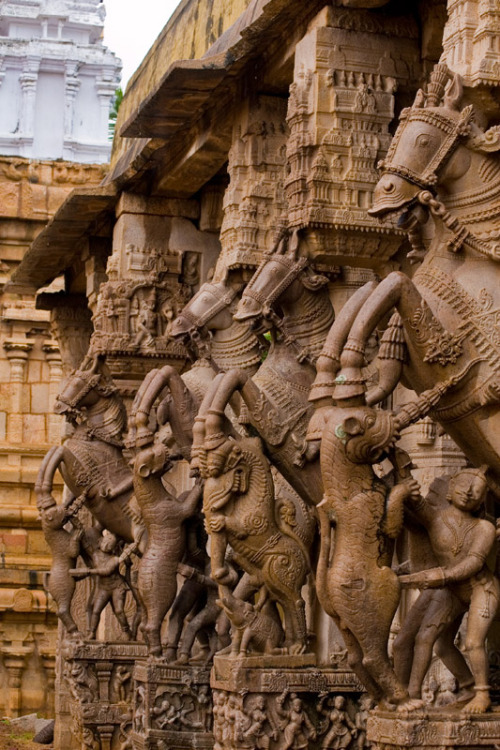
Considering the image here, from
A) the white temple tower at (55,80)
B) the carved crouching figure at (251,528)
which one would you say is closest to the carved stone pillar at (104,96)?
the white temple tower at (55,80)

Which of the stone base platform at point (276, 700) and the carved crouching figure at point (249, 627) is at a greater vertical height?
the carved crouching figure at point (249, 627)

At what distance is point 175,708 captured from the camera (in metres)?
12.0

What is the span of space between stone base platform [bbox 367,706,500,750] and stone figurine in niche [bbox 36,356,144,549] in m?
6.38

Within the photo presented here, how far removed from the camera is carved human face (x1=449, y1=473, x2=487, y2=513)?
8.27 m

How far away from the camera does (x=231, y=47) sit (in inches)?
458

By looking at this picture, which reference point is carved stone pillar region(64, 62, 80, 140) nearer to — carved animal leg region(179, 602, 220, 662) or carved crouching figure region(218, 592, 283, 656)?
carved animal leg region(179, 602, 220, 662)

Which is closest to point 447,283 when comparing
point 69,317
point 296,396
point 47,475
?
point 296,396

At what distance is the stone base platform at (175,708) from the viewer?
39.1 ft

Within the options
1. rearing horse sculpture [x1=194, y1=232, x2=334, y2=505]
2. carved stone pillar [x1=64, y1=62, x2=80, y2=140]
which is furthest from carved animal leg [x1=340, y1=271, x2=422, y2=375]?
carved stone pillar [x1=64, y1=62, x2=80, y2=140]

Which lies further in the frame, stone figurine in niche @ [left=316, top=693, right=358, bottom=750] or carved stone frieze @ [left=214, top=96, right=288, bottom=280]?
carved stone frieze @ [left=214, top=96, right=288, bottom=280]

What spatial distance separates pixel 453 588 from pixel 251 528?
186 centimetres

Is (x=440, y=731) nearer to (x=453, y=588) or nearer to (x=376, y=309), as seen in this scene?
(x=453, y=588)

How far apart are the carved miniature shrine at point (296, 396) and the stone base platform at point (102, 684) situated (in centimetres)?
2

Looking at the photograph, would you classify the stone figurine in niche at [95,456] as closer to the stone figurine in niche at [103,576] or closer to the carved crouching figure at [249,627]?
the stone figurine in niche at [103,576]
